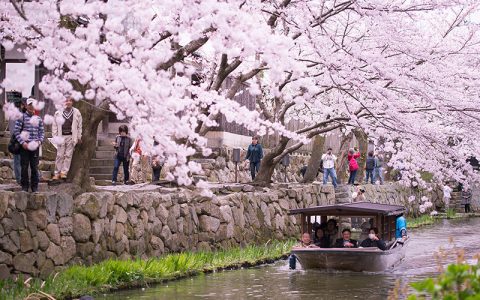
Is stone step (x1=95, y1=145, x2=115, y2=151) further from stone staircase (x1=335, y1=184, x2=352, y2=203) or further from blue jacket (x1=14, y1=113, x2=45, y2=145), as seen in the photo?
blue jacket (x1=14, y1=113, x2=45, y2=145)

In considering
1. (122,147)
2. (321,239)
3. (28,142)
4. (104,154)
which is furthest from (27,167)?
(104,154)

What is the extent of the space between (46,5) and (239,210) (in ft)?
45.4

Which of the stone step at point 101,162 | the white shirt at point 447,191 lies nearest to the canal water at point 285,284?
the stone step at point 101,162

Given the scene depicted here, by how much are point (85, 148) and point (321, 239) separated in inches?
254

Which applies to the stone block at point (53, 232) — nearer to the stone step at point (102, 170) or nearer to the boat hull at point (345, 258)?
the boat hull at point (345, 258)

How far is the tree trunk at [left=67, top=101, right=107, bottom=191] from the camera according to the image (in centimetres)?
1817

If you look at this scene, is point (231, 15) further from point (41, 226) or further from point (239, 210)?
point (239, 210)

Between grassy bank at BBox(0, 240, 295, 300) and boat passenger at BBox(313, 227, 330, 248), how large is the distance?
1.36m

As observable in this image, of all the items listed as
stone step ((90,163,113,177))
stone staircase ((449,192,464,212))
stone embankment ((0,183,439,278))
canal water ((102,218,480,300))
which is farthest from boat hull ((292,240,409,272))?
Answer: stone staircase ((449,192,464,212))

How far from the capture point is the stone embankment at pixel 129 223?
15.5m

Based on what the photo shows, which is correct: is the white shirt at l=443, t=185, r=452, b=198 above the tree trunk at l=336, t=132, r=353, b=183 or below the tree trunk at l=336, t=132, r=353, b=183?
below

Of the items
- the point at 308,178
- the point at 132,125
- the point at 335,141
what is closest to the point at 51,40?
the point at 132,125

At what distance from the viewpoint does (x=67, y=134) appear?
63.2 ft

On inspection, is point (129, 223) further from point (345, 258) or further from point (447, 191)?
point (447, 191)
